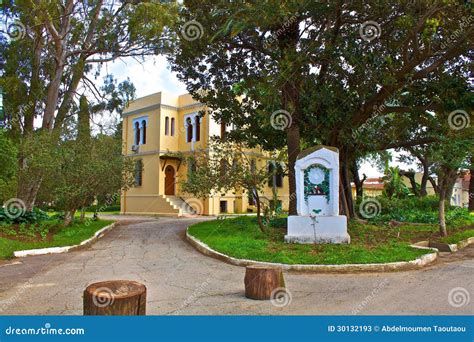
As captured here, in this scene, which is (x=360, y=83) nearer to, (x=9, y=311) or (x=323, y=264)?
(x=323, y=264)

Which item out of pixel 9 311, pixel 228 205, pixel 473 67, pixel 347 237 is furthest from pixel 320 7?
pixel 228 205

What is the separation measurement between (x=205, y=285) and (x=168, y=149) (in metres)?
18.5

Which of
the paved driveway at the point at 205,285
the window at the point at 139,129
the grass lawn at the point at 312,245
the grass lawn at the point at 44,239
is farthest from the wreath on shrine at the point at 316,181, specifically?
the window at the point at 139,129

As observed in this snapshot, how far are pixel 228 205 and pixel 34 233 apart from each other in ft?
47.0

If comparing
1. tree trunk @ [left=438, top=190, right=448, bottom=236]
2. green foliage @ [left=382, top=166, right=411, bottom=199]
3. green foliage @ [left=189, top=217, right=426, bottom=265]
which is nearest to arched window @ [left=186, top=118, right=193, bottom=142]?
green foliage @ [left=189, top=217, right=426, bottom=265]

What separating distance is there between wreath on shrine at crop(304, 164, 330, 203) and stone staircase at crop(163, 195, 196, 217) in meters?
13.7

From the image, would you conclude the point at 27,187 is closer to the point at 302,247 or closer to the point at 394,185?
the point at 302,247

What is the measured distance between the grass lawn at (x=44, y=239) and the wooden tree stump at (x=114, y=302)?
7.82 meters

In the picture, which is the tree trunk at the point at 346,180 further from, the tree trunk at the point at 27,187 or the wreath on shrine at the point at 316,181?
the tree trunk at the point at 27,187

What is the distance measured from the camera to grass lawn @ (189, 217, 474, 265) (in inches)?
391

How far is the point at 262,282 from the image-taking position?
6703mm

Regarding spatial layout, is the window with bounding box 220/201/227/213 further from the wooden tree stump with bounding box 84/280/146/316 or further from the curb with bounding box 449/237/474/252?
the wooden tree stump with bounding box 84/280/146/316

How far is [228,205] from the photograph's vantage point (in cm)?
2667

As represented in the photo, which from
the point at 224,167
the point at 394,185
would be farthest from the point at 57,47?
the point at 394,185
